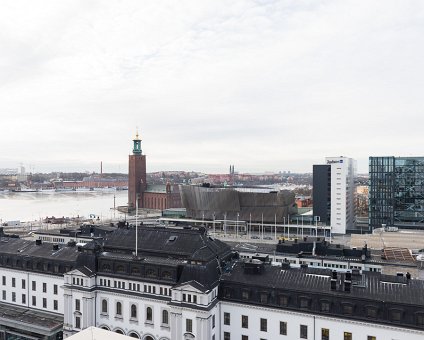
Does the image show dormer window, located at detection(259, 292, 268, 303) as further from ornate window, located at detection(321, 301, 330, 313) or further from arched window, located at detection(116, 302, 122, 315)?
arched window, located at detection(116, 302, 122, 315)

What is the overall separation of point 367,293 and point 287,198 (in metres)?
89.5

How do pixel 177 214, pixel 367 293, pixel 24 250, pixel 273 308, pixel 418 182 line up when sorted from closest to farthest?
pixel 367 293 → pixel 273 308 → pixel 24 250 → pixel 418 182 → pixel 177 214

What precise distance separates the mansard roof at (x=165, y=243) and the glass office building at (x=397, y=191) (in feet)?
277

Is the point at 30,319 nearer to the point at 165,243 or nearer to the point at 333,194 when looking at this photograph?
the point at 165,243

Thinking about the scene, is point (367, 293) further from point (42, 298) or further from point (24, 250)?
point (24, 250)

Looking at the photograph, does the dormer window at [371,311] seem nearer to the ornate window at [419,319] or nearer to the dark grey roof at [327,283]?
the dark grey roof at [327,283]

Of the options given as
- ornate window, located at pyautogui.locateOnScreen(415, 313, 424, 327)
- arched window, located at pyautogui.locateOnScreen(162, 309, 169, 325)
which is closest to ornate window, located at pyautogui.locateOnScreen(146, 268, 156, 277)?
arched window, located at pyautogui.locateOnScreen(162, 309, 169, 325)

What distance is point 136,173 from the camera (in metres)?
183

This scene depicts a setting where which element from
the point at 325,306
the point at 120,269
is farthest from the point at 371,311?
the point at 120,269

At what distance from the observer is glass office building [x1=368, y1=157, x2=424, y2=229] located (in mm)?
110625

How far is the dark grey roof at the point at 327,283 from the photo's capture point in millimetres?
32500

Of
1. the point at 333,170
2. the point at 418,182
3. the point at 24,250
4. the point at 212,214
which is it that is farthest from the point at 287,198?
the point at 24,250

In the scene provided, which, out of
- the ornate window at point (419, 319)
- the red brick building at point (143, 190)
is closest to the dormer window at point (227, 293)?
the ornate window at point (419, 319)

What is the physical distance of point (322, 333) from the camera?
110 feet
